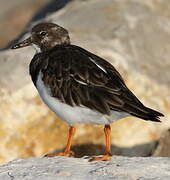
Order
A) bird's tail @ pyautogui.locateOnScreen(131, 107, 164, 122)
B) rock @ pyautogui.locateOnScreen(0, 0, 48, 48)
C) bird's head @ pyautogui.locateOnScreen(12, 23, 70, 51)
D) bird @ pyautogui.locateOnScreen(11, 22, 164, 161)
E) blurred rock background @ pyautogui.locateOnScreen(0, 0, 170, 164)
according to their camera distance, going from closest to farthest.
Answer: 1. bird's tail @ pyautogui.locateOnScreen(131, 107, 164, 122)
2. bird @ pyautogui.locateOnScreen(11, 22, 164, 161)
3. bird's head @ pyautogui.locateOnScreen(12, 23, 70, 51)
4. blurred rock background @ pyautogui.locateOnScreen(0, 0, 170, 164)
5. rock @ pyautogui.locateOnScreen(0, 0, 48, 48)

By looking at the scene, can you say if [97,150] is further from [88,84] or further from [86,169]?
[86,169]

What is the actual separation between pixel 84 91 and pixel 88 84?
0.37 feet

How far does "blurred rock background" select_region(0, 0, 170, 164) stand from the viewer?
1282cm

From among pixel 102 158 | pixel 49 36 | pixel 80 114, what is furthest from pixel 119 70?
pixel 102 158

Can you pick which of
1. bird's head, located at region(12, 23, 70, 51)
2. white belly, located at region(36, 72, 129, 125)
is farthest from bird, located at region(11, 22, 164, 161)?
bird's head, located at region(12, 23, 70, 51)

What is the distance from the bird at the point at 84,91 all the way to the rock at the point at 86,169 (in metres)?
0.38

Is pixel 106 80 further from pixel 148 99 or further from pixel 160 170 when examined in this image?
pixel 148 99

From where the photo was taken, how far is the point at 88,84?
10016mm

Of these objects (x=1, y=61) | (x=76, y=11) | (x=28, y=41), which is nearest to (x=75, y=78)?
(x=28, y=41)

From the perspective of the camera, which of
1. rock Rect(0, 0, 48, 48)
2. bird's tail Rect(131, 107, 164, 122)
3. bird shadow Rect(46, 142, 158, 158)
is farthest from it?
rock Rect(0, 0, 48, 48)

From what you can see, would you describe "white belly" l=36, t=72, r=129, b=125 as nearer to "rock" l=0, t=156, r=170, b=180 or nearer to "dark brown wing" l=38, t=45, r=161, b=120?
"dark brown wing" l=38, t=45, r=161, b=120

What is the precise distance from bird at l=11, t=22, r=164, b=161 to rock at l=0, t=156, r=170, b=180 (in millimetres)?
376

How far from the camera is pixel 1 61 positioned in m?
13.9

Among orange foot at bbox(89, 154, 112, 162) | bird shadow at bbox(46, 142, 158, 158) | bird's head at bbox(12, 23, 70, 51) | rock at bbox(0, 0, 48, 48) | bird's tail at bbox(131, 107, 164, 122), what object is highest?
rock at bbox(0, 0, 48, 48)
